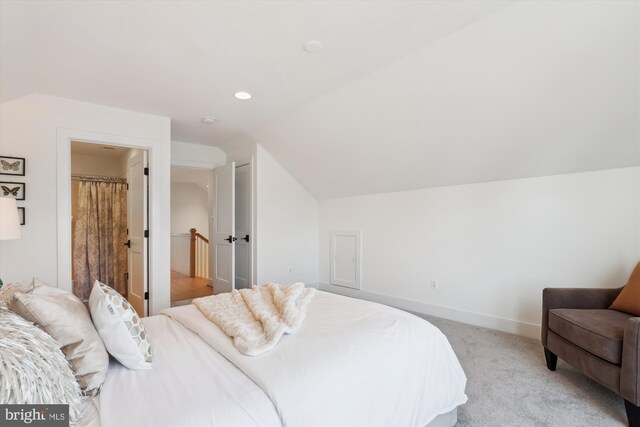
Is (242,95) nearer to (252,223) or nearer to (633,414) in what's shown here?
(252,223)

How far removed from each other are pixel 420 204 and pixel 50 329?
11.8 ft

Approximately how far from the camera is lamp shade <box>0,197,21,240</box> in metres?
2.08

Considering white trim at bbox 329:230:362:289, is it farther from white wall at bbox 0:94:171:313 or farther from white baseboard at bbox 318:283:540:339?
white wall at bbox 0:94:171:313

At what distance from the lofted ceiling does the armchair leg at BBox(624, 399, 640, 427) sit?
1.85m

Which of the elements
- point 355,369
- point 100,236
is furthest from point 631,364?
point 100,236

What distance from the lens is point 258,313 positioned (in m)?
1.71

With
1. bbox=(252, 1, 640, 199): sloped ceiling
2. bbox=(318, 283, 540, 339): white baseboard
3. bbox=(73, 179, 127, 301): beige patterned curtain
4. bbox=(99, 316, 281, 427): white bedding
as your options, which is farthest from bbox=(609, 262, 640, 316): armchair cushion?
bbox=(73, 179, 127, 301): beige patterned curtain

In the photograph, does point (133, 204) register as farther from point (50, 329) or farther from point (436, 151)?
point (436, 151)

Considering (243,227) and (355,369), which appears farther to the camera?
(243,227)

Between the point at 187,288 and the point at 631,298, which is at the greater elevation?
the point at 631,298

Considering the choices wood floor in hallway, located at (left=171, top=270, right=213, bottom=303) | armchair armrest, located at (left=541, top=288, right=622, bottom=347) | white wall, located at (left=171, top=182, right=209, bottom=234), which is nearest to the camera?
armchair armrest, located at (left=541, top=288, right=622, bottom=347)

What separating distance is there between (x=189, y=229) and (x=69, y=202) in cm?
441

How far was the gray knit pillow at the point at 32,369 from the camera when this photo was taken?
801 mm

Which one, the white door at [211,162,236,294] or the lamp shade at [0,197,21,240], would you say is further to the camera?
the white door at [211,162,236,294]
